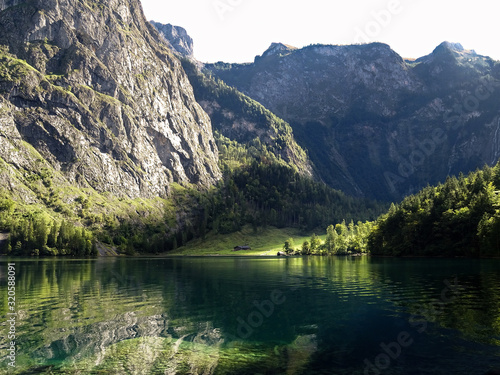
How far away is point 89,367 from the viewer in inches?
1085

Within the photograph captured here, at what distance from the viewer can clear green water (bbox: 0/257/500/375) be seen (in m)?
27.5

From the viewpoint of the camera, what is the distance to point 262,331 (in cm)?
3850

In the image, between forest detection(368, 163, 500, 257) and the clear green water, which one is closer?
the clear green water

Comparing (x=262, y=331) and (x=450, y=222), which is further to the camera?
(x=450, y=222)

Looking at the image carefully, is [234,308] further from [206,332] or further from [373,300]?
[373,300]

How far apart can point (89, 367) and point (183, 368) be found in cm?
725

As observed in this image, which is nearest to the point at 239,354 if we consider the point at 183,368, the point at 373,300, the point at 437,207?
the point at 183,368

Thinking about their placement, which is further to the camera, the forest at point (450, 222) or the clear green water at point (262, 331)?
the forest at point (450, 222)

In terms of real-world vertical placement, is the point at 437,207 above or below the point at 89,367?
above

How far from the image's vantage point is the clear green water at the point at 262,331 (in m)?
27.5

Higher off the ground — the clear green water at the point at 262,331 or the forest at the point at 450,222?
the forest at the point at 450,222

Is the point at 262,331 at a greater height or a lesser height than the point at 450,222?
lesser

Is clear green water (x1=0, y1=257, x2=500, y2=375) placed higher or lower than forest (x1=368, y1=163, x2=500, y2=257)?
lower

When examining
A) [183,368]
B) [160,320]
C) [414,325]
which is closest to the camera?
[183,368]
